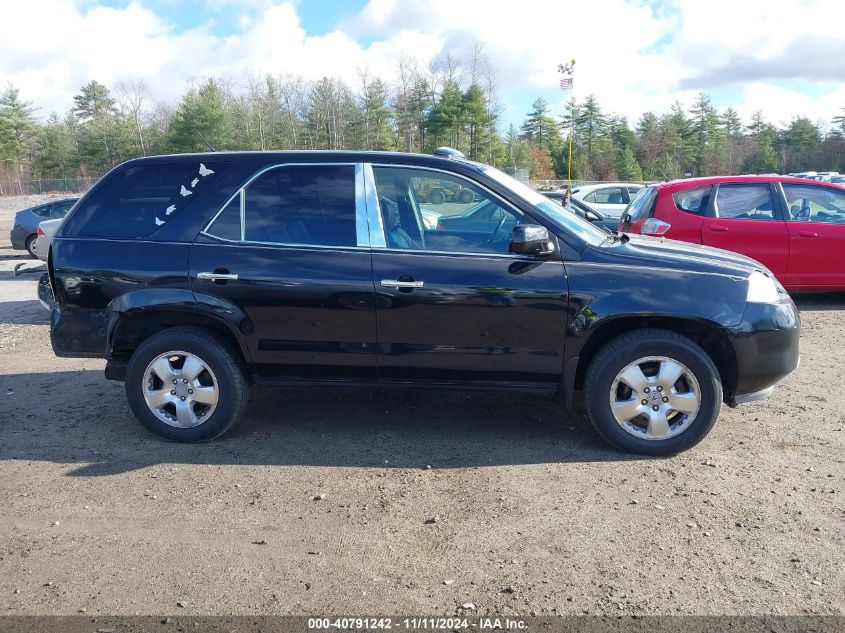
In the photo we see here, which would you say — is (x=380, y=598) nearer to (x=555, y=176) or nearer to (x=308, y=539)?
(x=308, y=539)

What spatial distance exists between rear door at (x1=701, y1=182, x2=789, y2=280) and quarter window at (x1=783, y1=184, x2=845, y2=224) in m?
0.22

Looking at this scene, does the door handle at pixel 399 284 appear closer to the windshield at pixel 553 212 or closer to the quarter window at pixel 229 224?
the windshield at pixel 553 212

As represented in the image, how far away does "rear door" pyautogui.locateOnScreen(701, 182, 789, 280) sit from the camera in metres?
8.95

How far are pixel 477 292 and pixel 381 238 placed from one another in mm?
718

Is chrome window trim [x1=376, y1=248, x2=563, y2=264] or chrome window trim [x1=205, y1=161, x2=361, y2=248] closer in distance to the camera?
chrome window trim [x1=376, y1=248, x2=563, y2=264]

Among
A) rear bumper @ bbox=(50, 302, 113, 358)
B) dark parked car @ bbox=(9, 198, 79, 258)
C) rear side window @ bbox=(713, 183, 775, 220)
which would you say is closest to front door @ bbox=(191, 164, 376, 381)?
rear bumper @ bbox=(50, 302, 113, 358)

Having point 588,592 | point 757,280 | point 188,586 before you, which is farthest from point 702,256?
point 188,586

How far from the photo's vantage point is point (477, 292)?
14.3 feet

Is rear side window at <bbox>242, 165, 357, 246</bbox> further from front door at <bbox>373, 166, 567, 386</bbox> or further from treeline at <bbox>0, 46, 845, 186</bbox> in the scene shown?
treeline at <bbox>0, 46, 845, 186</bbox>

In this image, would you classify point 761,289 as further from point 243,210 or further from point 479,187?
point 243,210

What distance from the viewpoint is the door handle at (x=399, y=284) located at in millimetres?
4397

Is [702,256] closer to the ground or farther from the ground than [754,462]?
farther from the ground

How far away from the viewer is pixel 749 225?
9.02 m

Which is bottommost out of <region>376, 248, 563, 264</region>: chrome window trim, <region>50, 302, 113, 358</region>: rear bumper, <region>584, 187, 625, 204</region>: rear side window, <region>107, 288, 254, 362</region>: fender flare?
<region>50, 302, 113, 358</region>: rear bumper
